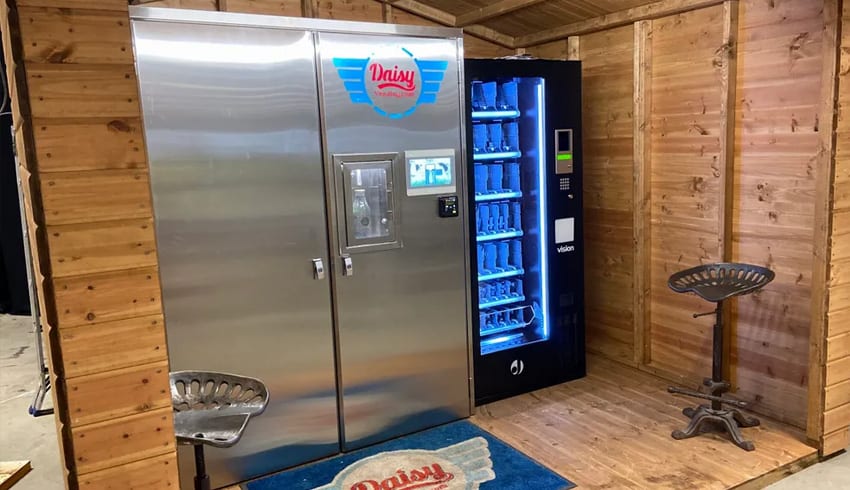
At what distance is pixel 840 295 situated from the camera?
3.09 meters

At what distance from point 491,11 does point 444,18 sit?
0.44m

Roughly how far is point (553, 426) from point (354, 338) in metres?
1.21

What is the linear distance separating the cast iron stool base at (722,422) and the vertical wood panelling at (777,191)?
23cm

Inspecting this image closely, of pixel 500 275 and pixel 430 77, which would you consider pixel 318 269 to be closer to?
pixel 430 77

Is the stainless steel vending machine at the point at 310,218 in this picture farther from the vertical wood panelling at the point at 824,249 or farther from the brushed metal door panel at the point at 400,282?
the vertical wood panelling at the point at 824,249

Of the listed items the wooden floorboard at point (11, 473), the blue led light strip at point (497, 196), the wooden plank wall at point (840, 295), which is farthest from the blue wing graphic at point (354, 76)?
the wooden plank wall at point (840, 295)

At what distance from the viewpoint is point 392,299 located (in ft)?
11.2

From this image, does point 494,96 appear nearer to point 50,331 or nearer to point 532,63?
point 532,63

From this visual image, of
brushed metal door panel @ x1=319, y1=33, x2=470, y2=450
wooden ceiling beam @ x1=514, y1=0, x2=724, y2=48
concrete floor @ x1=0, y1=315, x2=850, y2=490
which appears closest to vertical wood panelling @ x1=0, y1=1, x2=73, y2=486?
brushed metal door panel @ x1=319, y1=33, x2=470, y2=450

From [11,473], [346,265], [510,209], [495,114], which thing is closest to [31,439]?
[346,265]

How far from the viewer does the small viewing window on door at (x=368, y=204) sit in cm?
322

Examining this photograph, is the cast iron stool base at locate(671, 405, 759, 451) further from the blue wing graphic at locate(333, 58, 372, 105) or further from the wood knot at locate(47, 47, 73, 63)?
the wood knot at locate(47, 47, 73, 63)

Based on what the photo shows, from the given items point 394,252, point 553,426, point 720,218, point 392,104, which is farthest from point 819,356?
point 392,104

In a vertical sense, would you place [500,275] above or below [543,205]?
below
